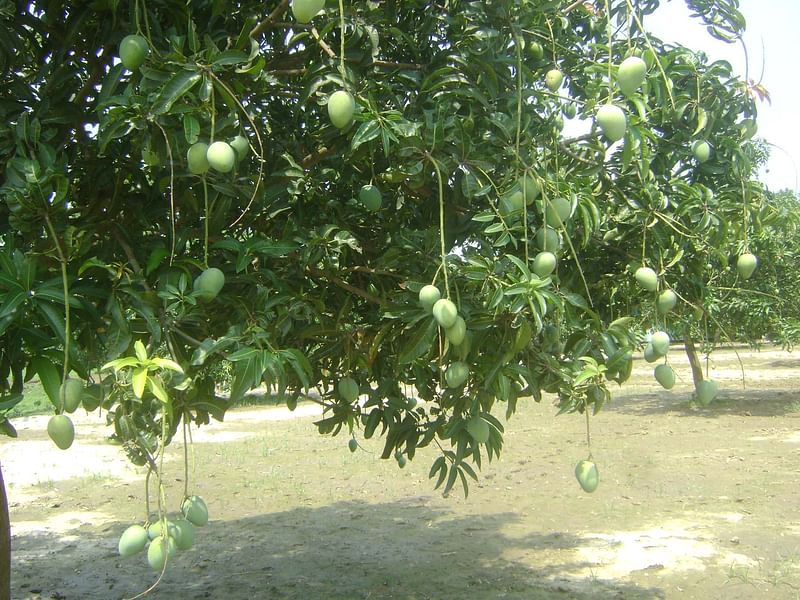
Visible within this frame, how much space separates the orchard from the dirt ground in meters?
1.94

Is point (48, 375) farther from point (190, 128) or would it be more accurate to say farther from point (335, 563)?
point (335, 563)

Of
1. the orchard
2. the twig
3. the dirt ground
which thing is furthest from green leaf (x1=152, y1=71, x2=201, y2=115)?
the dirt ground

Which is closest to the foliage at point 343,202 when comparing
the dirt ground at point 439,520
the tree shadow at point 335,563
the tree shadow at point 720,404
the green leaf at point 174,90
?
the green leaf at point 174,90

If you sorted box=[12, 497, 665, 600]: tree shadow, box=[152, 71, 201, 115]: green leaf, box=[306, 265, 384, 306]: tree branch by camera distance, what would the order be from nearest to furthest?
box=[152, 71, 201, 115]: green leaf
box=[306, 265, 384, 306]: tree branch
box=[12, 497, 665, 600]: tree shadow

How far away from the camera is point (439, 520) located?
5250 millimetres

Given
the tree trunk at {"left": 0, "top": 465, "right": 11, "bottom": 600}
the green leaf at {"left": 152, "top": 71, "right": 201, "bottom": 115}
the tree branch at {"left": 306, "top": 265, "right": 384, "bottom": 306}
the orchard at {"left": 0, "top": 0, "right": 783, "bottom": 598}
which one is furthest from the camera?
the tree trunk at {"left": 0, "top": 465, "right": 11, "bottom": 600}

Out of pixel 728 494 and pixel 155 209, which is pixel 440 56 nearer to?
pixel 155 209

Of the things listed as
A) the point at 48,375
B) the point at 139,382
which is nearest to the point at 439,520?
the point at 48,375

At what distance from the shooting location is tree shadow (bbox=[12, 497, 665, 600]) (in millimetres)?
3820

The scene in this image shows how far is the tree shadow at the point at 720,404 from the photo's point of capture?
965 cm

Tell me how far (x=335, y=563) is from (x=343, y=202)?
2.74 meters

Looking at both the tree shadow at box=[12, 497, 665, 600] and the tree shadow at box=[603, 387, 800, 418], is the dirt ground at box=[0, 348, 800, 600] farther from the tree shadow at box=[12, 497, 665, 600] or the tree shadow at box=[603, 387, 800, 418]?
the tree shadow at box=[603, 387, 800, 418]

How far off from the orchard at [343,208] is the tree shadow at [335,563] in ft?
5.77

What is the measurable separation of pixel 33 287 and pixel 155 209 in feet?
1.49
